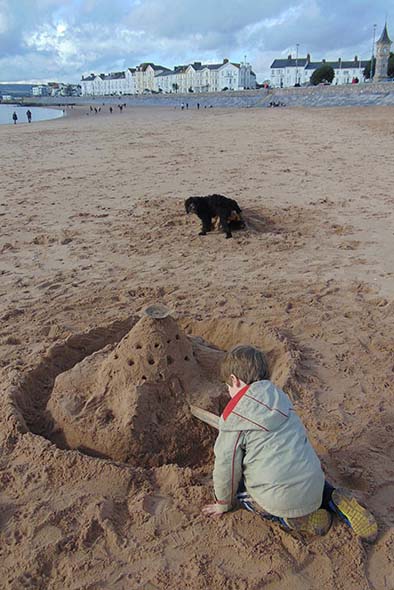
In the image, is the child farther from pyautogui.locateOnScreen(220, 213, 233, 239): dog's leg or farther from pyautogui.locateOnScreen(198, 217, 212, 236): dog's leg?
pyautogui.locateOnScreen(198, 217, 212, 236): dog's leg

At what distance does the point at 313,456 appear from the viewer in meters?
2.40

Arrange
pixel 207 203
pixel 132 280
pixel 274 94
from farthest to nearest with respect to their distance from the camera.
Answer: pixel 274 94, pixel 207 203, pixel 132 280

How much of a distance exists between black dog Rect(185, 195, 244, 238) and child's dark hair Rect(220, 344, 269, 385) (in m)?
5.12

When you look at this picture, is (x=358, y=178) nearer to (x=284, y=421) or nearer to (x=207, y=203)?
(x=207, y=203)

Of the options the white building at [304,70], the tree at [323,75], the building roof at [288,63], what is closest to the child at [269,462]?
the tree at [323,75]

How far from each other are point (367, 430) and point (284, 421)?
1.14 m

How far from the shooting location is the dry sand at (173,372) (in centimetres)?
230

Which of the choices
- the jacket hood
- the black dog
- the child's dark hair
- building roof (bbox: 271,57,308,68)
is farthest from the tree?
the jacket hood

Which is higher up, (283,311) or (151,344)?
(151,344)

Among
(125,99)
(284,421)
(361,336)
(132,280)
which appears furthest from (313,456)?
(125,99)

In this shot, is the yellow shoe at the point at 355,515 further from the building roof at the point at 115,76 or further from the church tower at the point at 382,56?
the building roof at the point at 115,76

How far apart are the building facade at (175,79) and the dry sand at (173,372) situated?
123107mm

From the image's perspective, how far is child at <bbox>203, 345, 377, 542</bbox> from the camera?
2303 millimetres

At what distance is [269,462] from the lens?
231cm
